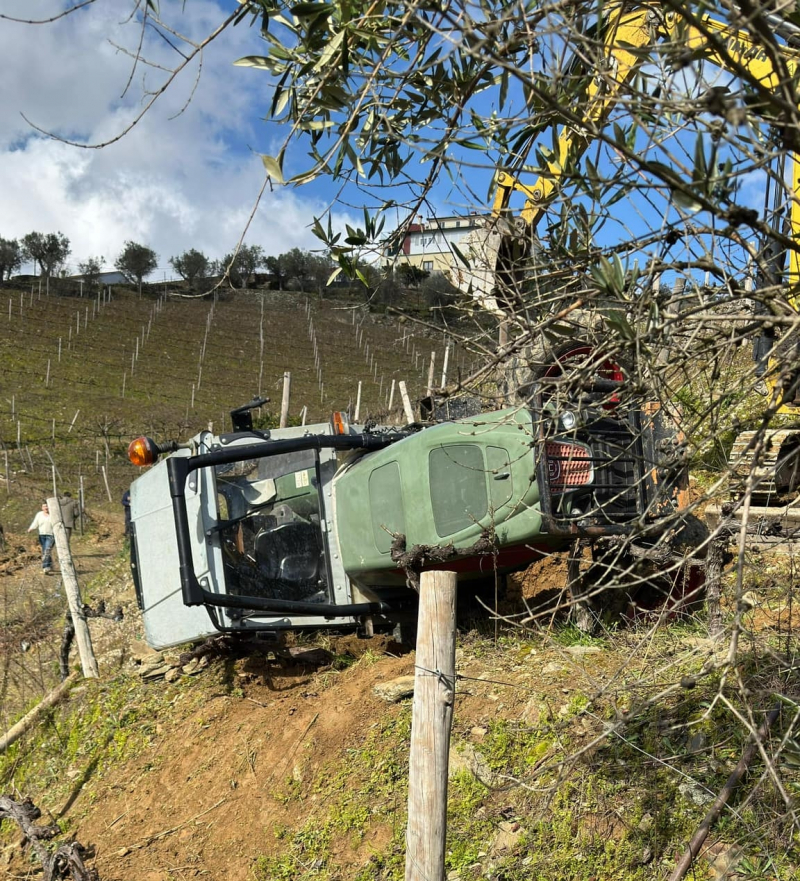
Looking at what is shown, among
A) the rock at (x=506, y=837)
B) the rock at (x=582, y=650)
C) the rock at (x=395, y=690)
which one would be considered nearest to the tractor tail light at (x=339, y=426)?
the rock at (x=395, y=690)

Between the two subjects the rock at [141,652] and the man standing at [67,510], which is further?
the man standing at [67,510]

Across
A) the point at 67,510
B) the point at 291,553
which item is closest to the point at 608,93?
the point at 291,553

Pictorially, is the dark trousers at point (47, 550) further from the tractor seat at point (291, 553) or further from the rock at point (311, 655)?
the tractor seat at point (291, 553)

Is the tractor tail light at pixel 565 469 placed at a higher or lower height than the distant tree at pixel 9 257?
lower

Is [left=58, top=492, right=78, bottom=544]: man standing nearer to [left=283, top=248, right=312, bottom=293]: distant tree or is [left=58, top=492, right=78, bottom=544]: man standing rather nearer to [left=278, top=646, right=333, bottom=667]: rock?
[left=278, top=646, right=333, bottom=667]: rock

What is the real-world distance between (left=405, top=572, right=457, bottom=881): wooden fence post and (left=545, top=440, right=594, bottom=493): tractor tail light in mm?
2408

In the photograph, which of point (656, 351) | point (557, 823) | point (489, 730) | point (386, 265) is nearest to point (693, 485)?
point (489, 730)

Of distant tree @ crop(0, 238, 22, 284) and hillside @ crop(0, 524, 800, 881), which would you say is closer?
hillside @ crop(0, 524, 800, 881)

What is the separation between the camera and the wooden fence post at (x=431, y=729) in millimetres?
3590

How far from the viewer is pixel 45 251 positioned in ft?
198

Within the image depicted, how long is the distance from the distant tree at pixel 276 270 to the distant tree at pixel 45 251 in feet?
43.8

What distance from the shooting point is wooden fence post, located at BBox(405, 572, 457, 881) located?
11.8ft

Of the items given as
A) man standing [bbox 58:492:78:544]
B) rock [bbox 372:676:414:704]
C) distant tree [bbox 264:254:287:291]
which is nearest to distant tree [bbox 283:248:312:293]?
distant tree [bbox 264:254:287:291]

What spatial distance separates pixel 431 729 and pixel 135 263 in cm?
6189
